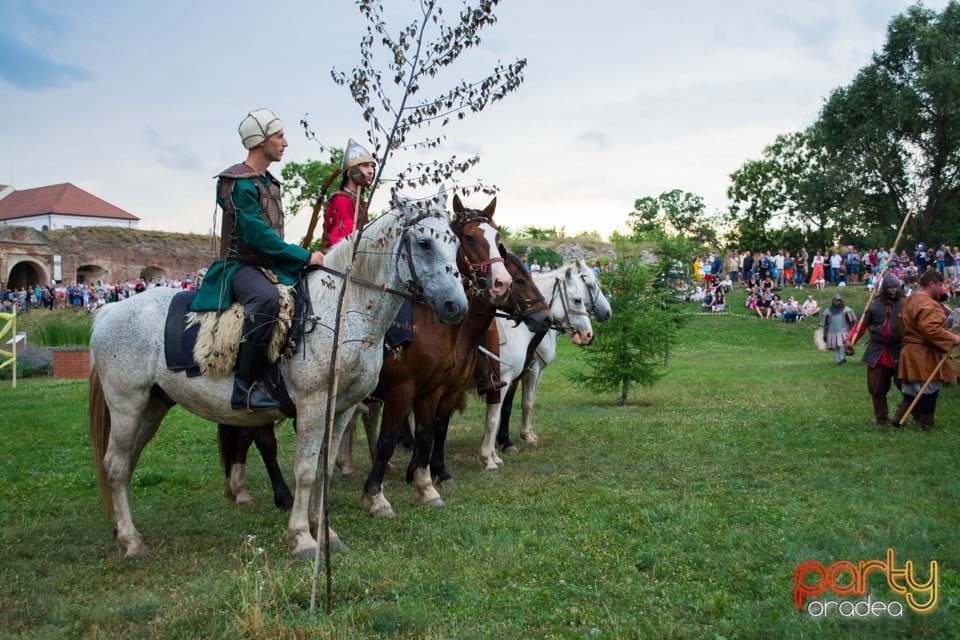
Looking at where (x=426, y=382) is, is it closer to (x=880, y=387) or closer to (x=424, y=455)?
(x=424, y=455)

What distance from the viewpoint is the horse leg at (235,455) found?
7.55 m

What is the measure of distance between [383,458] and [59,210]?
88155 millimetres

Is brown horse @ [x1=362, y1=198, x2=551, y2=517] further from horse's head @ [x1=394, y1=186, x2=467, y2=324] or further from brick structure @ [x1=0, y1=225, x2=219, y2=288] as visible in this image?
brick structure @ [x1=0, y1=225, x2=219, y2=288]

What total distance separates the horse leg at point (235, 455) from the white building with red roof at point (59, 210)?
80.8 m

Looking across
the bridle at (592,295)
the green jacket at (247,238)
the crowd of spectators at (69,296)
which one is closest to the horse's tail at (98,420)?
the green jacket at (247,238)

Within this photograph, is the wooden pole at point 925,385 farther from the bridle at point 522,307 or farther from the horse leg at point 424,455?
the horse leg at point 424,455

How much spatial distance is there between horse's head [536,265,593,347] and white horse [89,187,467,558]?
4.97 metres

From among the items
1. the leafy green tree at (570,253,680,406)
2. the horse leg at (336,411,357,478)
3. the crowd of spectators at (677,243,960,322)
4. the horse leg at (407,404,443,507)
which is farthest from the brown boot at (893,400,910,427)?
the crowd of spectators at (677,243,960,322)

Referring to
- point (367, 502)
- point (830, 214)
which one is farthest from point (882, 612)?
point (830, 214)

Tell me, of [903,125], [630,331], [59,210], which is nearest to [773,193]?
[903,125]

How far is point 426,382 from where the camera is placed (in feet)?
23.7

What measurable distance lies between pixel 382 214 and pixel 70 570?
341 cm

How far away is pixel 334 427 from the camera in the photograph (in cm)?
609

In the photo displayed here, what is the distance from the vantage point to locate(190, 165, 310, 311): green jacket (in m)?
5.51
